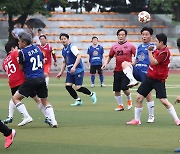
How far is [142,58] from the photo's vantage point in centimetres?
1616

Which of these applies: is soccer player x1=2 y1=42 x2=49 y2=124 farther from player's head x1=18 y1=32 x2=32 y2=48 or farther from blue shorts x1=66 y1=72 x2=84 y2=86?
blue shorts x1=66 y1=72 x2=84 y2=86

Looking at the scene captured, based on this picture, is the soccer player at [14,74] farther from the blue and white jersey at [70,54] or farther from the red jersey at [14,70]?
the blue and white jersey at [70,54]

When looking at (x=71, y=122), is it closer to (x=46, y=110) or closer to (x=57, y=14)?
(x=46, y=110)

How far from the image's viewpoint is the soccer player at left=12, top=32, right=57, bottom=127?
13898 mm

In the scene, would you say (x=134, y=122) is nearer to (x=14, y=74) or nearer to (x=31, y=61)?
(x=31, y=61)

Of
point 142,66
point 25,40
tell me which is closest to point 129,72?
point 142,66

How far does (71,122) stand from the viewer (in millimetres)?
15266

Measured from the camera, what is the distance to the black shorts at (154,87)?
46.9 ft

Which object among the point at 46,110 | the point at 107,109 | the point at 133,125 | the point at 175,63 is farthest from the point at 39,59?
the point at 175,63

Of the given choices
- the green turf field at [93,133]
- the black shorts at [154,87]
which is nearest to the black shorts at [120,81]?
the green turf field at [93,133]

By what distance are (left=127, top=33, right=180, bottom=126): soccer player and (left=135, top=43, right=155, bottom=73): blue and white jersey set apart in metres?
1.56

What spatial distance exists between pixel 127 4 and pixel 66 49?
99.4 feet

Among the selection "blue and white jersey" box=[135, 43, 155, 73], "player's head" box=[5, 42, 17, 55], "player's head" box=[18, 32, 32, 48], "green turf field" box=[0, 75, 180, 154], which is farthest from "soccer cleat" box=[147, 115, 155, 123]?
"player's head" box=[5, 42, 17, 55]

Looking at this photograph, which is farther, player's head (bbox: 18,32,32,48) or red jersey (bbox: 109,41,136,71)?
red jersey (bbox: 109,41,136,71)
